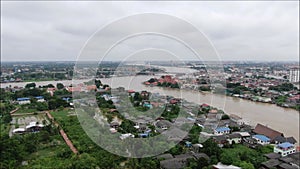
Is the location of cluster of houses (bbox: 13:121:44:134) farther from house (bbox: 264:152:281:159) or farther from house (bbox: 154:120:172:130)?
house (bbox: 264:152:281:159)

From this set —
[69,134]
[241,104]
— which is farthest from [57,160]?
[241,104]

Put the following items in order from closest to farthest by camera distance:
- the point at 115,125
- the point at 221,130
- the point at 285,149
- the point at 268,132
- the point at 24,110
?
1. the point at 285,149
2. the point at 268,132
3. the point at 221,130
4. the point at 115,125
5. the point at 24,110

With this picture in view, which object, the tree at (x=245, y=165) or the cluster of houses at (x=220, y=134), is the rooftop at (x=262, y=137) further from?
the tree at (x=245, y=165)

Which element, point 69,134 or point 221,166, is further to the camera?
point 69,134

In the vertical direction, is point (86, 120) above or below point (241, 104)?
above

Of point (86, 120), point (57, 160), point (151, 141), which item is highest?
point (86, 120)

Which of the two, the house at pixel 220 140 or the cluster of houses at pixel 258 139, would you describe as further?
the house at pixel 220 140

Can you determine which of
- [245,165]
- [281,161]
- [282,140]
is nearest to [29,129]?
[245,165]

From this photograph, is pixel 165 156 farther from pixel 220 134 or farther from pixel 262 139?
pixel 262 139

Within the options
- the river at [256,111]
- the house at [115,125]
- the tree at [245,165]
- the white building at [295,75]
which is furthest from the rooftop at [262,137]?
the white building at [295,75]

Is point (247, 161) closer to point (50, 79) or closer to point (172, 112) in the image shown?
point (172, 112)

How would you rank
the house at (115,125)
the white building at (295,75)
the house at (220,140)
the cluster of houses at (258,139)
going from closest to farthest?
1. the cluster of houses at (258,139)
2. the house at (220,140)
3. the house at (115,125)
4. the white building at (295,75)
